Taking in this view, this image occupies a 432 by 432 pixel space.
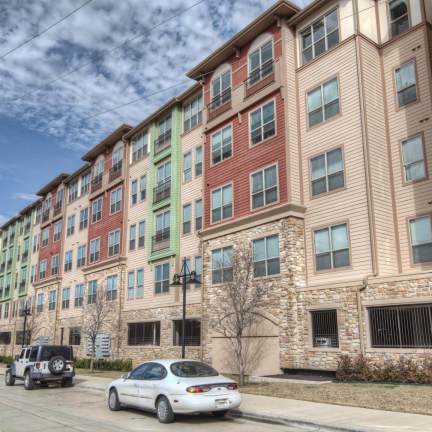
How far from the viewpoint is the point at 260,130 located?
26.5 meters

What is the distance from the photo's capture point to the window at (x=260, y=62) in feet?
87.6

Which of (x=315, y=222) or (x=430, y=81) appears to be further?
(x=315, y=222)

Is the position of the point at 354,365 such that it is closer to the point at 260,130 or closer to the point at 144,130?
the point at 260,130

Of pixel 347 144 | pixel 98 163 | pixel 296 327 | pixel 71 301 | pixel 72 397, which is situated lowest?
pixel 72 397

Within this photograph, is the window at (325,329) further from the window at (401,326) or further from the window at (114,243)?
the window at (114,243)

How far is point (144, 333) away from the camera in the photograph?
3438 centimetres

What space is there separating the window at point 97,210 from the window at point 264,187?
19622 millimetres

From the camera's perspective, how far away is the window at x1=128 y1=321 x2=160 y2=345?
33.4 meters

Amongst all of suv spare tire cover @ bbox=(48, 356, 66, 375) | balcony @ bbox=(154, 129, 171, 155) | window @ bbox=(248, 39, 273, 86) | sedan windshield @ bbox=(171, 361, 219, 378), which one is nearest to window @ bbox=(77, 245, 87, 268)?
balcony @ bbox=(154, 129, 171, 155)

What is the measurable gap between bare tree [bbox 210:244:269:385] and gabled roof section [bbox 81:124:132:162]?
16.9 m

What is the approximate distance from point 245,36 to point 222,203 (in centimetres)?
893

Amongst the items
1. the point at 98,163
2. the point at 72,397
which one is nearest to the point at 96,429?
the point at 72,397

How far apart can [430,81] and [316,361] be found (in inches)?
485

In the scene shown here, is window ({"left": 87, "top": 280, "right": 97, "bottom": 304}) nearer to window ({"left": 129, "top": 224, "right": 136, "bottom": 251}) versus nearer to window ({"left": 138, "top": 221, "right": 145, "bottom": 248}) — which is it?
window ({"left": 129, "top": 224, "right": 136, "bottom": 251})
